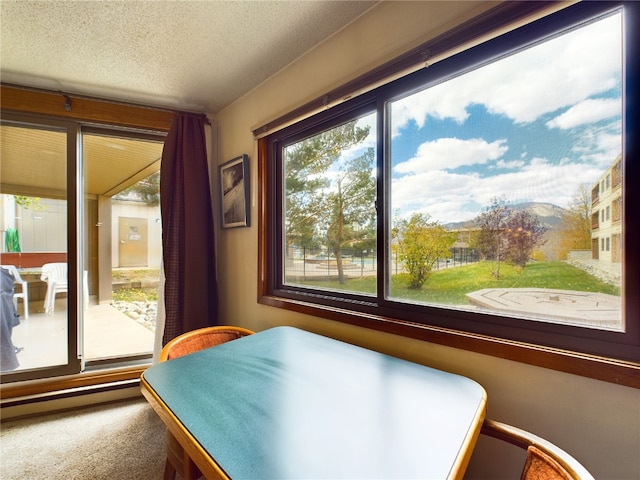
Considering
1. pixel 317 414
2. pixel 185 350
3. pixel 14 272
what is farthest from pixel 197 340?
pixel 14 272

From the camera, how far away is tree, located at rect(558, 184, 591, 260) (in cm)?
94

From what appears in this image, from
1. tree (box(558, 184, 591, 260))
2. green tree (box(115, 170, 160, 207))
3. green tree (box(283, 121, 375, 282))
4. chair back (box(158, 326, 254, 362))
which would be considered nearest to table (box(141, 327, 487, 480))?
chair back (box(158, 326, 254, 362))

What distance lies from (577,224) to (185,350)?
5.93 feet

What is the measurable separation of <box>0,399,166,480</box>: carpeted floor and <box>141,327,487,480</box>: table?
96 centimetres

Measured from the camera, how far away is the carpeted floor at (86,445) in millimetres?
1582

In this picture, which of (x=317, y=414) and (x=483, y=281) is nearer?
(x=317, y=414)

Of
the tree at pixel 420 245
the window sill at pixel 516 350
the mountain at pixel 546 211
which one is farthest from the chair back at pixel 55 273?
the mountain at pixel 546 211

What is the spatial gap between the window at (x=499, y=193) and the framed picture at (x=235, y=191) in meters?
0.83

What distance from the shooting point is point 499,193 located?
1.13 m

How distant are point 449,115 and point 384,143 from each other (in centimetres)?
32

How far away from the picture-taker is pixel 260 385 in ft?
3.34

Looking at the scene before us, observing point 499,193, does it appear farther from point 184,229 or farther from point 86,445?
point 86,445

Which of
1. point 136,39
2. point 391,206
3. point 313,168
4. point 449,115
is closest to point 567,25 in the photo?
point 449,115

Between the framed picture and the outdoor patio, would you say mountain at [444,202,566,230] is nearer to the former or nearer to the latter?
the framed picture
